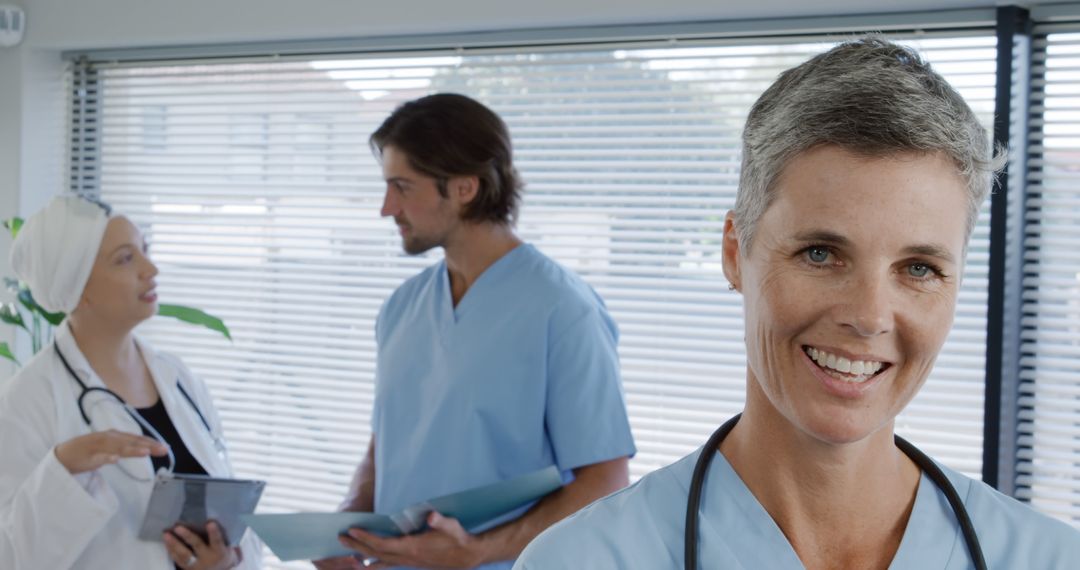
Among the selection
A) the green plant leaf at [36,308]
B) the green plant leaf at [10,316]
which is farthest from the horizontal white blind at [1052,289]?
the green plant leaf at [10,316]

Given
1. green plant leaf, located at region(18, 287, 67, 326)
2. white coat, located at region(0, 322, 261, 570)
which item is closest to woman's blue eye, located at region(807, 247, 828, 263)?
white coat, located at region(0, 322, 261, 570)

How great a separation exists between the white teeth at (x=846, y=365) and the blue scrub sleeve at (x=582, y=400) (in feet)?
3.95

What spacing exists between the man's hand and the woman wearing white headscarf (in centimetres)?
39

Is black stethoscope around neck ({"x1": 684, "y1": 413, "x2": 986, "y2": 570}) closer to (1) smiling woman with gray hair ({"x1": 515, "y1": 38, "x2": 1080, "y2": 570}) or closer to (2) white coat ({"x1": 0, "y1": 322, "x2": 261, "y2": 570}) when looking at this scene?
(1) smiling woman with gray hair ({"x1": 515, "y1": 38, "x2": 1080, "y2": 570})

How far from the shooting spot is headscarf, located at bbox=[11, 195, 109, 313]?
Result: 242cm

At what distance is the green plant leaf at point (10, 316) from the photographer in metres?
3.52

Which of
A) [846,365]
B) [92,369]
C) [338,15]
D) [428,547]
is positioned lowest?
[428,547]

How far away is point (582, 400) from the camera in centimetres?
217

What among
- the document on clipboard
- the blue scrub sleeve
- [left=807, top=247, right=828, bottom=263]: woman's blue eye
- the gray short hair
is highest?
the gray short hair

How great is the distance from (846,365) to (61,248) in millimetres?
1965

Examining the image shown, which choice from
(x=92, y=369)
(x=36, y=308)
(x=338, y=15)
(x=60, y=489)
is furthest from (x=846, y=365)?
(x=36, y=308)

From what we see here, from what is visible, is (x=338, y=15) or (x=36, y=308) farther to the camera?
(x=36, y=308)

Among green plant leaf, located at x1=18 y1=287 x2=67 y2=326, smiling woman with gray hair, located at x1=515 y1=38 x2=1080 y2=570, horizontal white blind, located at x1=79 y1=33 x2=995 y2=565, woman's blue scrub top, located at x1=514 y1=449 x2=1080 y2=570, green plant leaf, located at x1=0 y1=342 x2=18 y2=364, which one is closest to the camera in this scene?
smiling woman with gray hair, located at x1=515 y1=38 x2=1080 y2=570

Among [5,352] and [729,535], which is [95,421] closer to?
[5,352]
